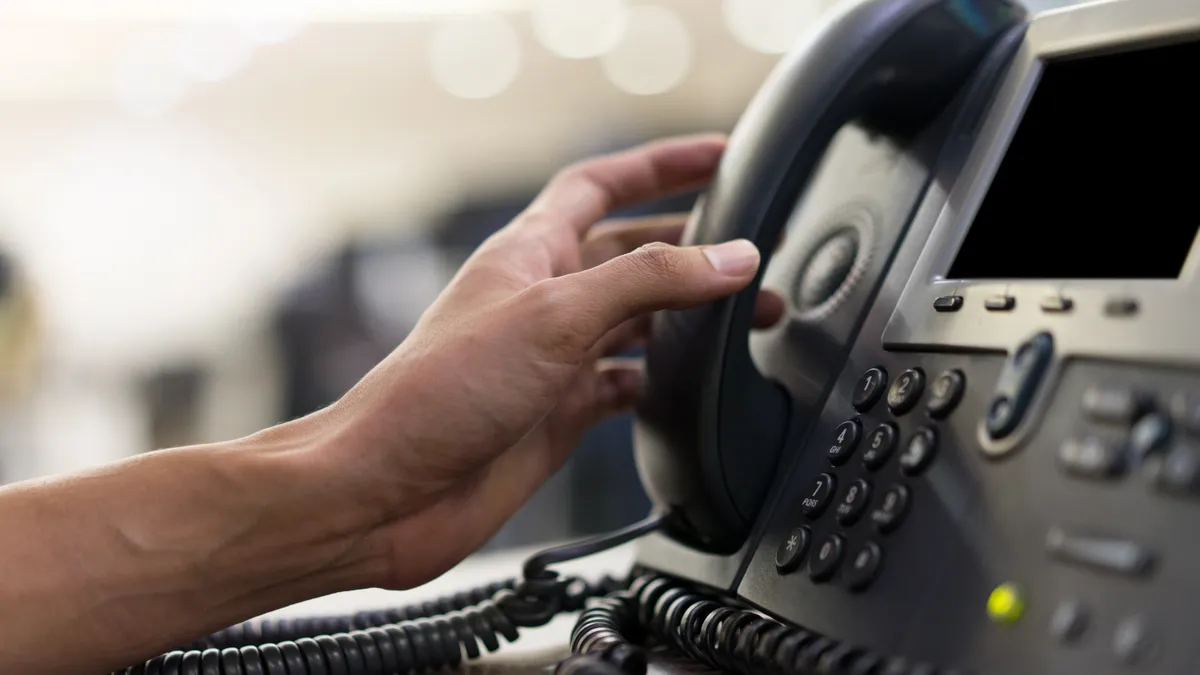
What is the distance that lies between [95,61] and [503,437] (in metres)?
4.17

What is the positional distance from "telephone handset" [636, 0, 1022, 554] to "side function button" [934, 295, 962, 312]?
0.07 m

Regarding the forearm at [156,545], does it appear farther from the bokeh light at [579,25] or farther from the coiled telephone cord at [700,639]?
the bokeh light at [579,25]

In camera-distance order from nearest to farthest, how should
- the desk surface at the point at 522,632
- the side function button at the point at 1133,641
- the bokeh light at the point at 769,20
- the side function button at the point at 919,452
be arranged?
the side function button at the point at 1133,641 < the side function button at the point at 919,452 < the desk surface at the point at 522,632 < the bokeh light at the point at 769,20

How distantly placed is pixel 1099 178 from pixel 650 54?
3841 mm

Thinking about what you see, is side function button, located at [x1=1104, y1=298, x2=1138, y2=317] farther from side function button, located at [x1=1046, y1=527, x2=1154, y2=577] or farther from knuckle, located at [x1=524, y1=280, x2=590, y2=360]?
knuckle, located at [x1=524, y1=280, x2=590, y2=360]

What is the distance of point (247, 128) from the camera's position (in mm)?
4453

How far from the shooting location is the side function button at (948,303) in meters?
0.42

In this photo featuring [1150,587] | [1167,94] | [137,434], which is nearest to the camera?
[1150,587]

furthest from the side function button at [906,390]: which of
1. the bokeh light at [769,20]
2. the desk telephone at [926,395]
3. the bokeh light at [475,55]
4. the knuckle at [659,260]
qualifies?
Result: the bokeh light at [475,55]

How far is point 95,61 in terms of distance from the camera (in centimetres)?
405

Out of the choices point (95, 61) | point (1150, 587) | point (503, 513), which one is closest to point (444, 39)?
point (95, 61)

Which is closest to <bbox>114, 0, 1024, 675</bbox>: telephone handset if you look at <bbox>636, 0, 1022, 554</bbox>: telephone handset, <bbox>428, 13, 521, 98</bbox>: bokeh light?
<bbox>636, 0, 1022, 554</bbox>: telephone handset

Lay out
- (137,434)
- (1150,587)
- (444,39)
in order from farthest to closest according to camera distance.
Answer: (444,39), (137,434), (1150,587)

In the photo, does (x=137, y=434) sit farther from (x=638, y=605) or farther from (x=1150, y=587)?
(x=1150, y=587)
